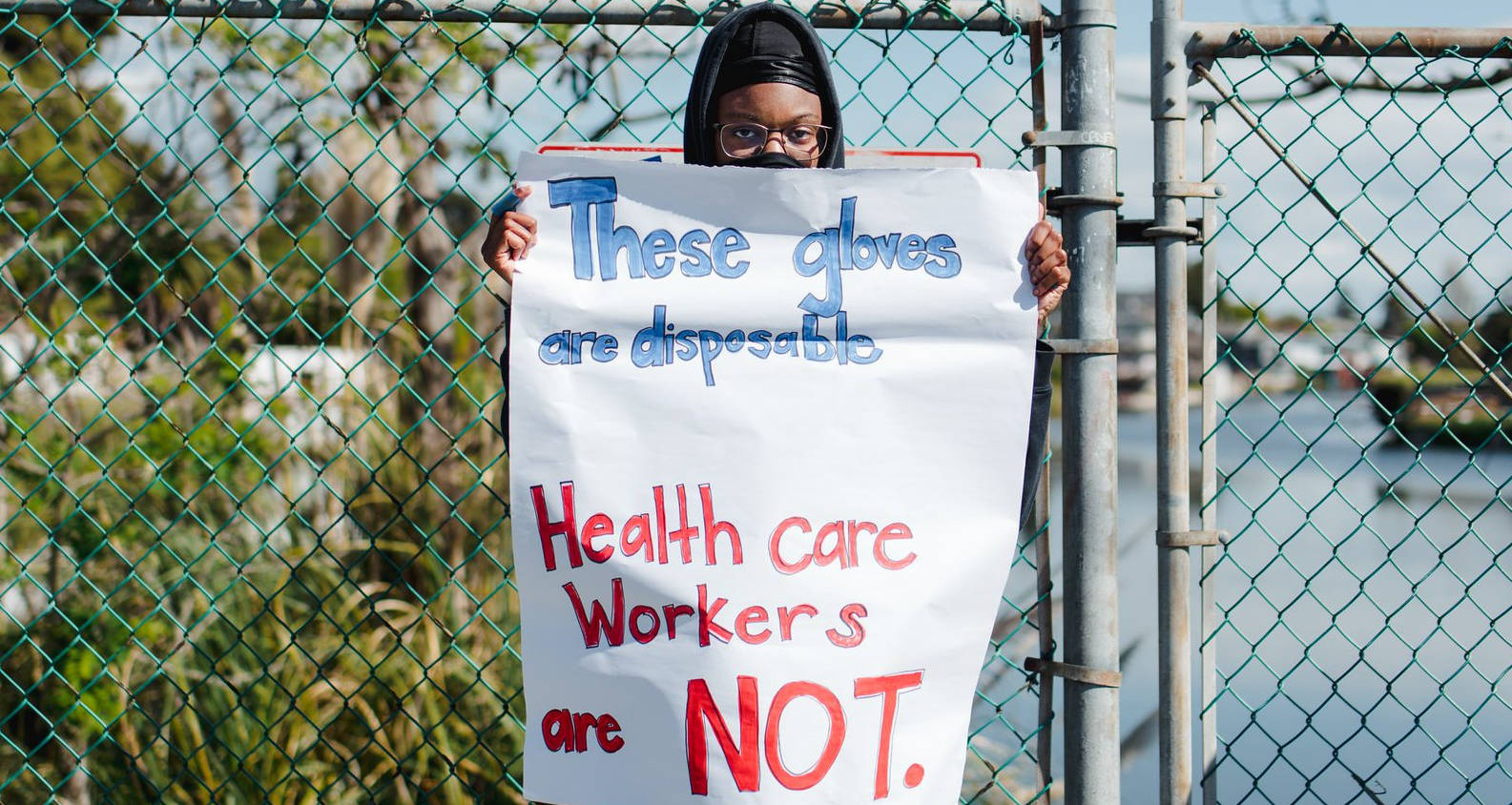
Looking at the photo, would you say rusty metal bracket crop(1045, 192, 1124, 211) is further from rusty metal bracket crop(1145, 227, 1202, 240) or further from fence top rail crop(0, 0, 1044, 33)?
fence top rail crop(0, 0, 1044, 33)

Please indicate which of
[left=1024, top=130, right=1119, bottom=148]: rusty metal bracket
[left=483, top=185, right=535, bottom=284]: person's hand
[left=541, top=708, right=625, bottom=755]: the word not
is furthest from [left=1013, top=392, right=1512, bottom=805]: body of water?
[left=483, top=185, right=535, bottom=284]: person's hand

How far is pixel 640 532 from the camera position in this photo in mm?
2010

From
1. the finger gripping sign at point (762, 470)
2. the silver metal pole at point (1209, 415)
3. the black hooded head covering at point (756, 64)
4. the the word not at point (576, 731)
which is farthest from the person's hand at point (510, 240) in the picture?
the silver metal pole at point (1209, 415)

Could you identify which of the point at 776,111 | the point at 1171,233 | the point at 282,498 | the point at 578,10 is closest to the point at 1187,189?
the point at 1171,233

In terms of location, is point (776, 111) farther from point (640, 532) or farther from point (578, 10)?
point (640, 532)

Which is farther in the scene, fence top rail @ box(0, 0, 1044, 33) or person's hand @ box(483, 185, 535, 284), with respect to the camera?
fence top rail @ box(0, 0, 1044, 33)

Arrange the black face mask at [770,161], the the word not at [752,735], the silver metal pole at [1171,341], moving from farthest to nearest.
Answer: the silver metal pole at [1171,341]
the black face mask at [770,161]
the the word not at [752,735]

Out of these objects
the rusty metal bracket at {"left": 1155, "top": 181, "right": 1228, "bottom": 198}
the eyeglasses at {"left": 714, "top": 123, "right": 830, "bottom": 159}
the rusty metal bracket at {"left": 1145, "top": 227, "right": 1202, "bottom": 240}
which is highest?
the eyeglasses at {"left": 714, "top": 123, "right": 830, "bottom": 159}

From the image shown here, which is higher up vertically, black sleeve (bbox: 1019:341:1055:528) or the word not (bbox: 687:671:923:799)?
black sleeve (bbox: 1019:341:1055:528)

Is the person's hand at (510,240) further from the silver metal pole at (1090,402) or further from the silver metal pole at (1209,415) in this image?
the silver metal pole at (1209,415)

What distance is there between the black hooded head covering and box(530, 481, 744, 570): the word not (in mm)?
584

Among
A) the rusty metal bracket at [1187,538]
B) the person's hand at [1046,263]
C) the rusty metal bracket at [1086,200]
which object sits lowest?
the rusty metal bracket at [1187,538]

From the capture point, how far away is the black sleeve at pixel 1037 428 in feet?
7.06

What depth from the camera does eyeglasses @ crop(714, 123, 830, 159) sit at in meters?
2.14
